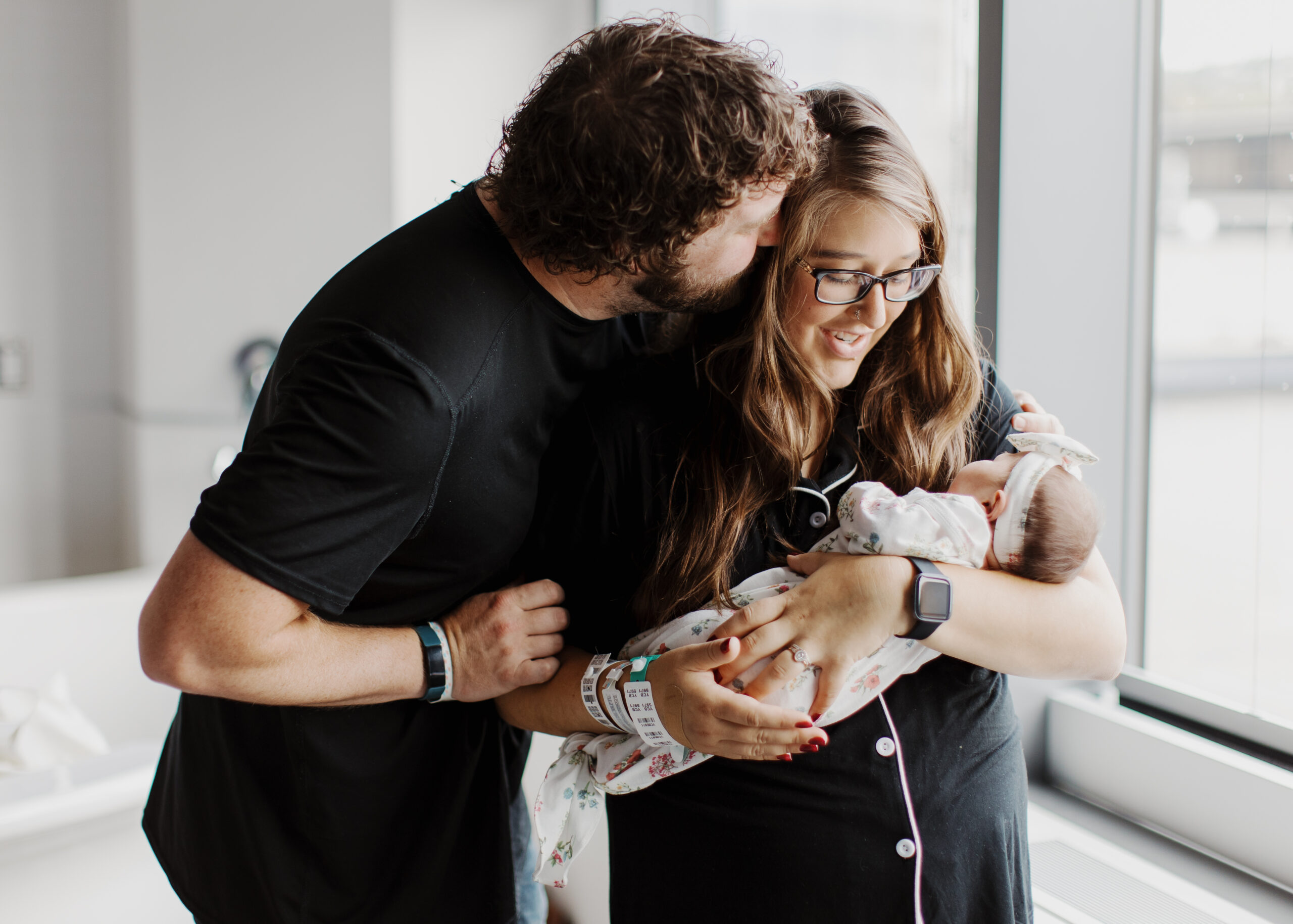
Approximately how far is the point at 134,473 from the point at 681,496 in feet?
8.77

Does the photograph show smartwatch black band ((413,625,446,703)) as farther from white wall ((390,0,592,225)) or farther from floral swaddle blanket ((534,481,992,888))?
white wall ((390,0,592,225))

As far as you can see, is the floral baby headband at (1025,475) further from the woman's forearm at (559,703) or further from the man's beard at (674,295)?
the woman's forearm at (559,703)

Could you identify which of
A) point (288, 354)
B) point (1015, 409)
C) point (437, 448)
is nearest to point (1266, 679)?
point (1015, 409)

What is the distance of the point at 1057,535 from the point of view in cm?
114

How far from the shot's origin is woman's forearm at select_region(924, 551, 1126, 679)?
109 cm

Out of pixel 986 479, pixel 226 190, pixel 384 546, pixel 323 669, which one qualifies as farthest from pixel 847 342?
pixel 226 190

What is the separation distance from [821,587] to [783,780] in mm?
242

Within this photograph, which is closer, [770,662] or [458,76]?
[770,662]

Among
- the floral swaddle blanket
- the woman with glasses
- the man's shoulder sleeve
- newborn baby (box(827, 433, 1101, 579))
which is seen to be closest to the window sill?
the woman with glasses

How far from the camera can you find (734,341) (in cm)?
129

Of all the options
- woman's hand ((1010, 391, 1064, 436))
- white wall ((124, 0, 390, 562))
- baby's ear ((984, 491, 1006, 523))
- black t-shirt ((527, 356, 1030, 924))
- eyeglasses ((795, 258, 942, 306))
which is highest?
white wall ((124, 0, 390, 562))

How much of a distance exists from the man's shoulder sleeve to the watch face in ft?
1.87

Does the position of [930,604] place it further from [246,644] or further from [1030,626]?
[246,644]

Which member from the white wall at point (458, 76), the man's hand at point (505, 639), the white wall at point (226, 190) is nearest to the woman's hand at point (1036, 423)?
the man's hand at point (505, 639)
